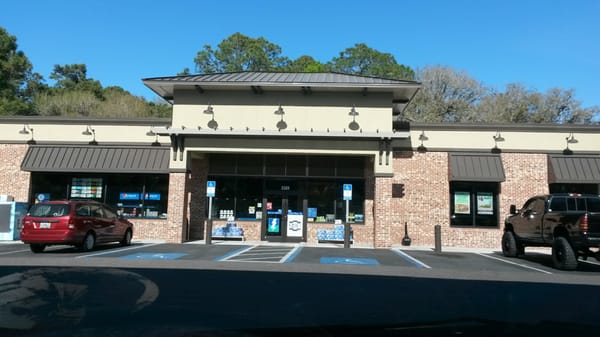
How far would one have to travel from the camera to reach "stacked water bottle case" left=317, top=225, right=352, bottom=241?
18.9 meters

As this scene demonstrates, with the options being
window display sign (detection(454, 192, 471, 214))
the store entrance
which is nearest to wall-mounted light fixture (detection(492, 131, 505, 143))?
window display sign (detection(454, 192, 471, 214))

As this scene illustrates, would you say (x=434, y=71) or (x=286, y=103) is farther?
(x=434, y=71)

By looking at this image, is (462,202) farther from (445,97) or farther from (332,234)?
(445,97)

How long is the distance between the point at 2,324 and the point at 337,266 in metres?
9.91

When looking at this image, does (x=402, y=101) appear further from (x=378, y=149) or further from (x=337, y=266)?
(x=337, y=266)

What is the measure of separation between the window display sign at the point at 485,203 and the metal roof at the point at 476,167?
92 centimetres

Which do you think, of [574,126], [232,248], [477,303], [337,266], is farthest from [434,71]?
[477,303]

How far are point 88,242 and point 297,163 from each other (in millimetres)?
8980

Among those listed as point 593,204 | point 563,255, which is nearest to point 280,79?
point 593,204

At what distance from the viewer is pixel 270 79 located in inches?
745

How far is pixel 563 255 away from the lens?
11.6 meters

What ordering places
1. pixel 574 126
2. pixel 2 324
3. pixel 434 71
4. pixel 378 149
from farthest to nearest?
pixel 434 71 → pixel 574 126 → pixel 378 149 → pixel 2 324

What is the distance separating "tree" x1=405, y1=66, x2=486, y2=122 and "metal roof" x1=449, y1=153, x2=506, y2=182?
1994cm

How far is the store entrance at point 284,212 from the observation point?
1936 cm
